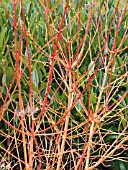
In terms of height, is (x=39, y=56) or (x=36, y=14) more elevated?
(x=36, y=14)

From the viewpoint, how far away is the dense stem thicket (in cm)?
225

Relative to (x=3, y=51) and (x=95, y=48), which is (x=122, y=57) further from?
(x=3, y=51)

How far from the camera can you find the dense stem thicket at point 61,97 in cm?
225

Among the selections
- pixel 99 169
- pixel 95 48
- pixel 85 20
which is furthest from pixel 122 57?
pixel 99 169

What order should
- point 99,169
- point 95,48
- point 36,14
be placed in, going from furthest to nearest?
point 36,14
point 95,48
point 99,169

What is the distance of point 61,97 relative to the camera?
11.0ft

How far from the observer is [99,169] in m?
3.64

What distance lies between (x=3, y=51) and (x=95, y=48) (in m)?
0.79

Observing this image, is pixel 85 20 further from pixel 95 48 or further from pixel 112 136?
pixel 112 136

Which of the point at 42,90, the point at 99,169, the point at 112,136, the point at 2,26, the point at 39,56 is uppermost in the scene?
the point at 2,26

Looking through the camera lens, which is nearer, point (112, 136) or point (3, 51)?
point (112, 136)

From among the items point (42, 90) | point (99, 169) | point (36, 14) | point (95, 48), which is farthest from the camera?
point (36, 14)

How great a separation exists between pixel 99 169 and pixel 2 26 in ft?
5.06

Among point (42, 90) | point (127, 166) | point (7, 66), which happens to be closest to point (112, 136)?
point (127, 166)
